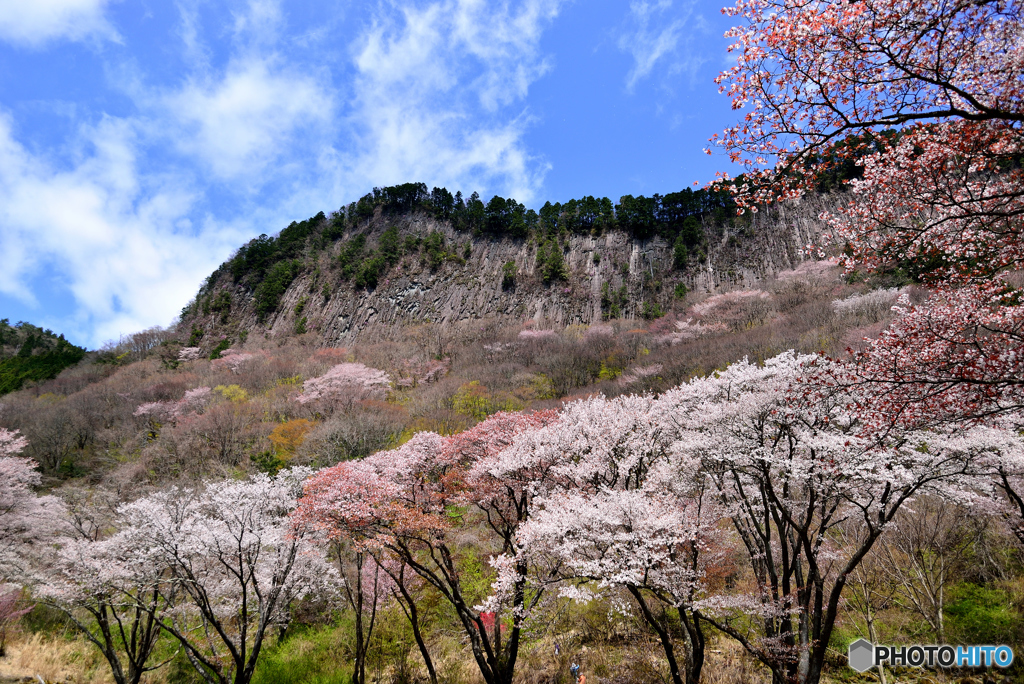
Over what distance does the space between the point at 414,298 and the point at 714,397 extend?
160 feet

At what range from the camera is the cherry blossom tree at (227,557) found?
10906 mm

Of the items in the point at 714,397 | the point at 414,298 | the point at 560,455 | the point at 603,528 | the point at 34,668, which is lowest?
the point at 34,668

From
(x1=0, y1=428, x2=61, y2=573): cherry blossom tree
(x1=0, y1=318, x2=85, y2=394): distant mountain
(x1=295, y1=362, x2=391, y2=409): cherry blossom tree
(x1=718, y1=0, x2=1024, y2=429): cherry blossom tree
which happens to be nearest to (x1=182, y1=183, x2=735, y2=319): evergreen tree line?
(x1=0, y1=318, x2=85, y2=394): distant mountain

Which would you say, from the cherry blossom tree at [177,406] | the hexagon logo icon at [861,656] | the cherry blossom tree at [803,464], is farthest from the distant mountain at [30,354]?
the hexagon logo icon at [861,656]

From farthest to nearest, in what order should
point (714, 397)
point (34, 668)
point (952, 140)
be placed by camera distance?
point (34, 668), point (714, 397), point (952, 140)

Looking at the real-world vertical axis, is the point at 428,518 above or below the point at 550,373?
below

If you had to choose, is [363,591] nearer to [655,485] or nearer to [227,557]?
[227,557]

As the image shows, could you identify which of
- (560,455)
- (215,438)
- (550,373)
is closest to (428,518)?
(560,455)

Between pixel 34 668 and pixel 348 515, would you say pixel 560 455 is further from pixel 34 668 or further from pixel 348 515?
pixel 34 668

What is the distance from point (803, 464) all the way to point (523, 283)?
49.0 m

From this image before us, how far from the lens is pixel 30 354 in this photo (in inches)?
1937

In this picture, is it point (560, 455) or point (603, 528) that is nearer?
point (603, 528)

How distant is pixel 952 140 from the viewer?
475cm

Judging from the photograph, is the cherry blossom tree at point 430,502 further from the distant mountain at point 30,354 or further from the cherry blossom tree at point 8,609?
the distant mountain at point 30,354
